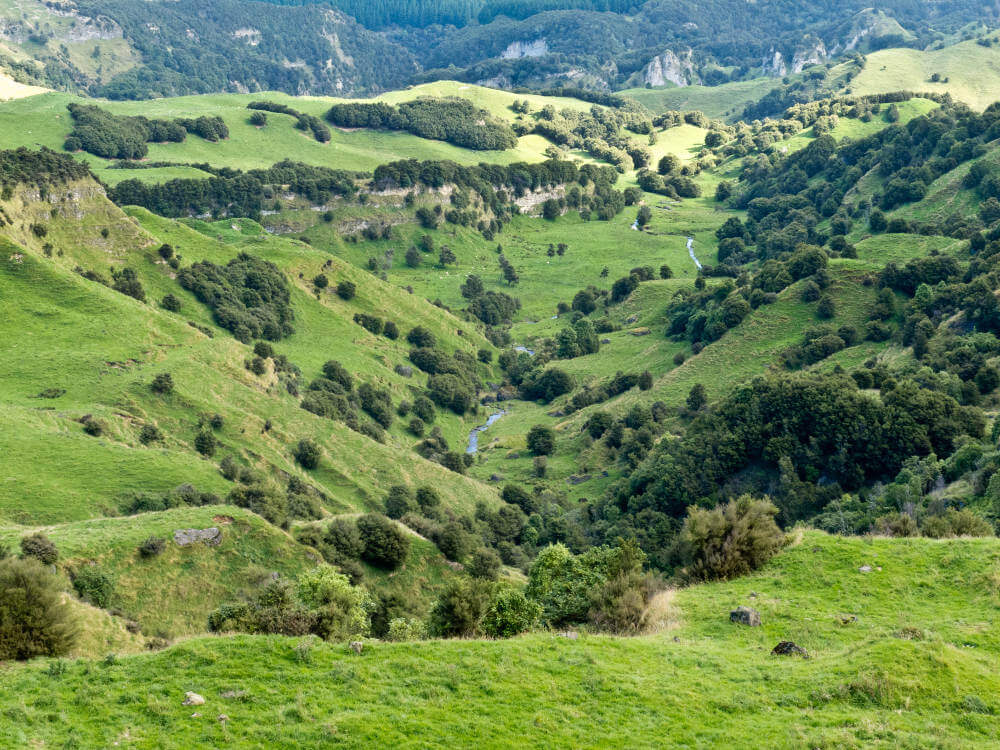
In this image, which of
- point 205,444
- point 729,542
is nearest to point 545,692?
point 729,542

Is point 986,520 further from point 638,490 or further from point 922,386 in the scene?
point 638,490

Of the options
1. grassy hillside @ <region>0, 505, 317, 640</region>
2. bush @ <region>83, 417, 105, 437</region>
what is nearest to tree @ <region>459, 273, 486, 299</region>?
bush @ <region>83, 417, 105, 437</region>

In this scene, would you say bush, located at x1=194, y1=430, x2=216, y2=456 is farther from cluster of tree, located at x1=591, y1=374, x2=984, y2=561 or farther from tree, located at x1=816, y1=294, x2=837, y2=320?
tree, located at x1=816, y1=294, x2=837, y2=320

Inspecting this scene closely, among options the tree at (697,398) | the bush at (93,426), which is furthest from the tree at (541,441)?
the bush at (93,426)

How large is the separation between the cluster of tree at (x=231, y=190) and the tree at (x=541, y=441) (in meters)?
86.6

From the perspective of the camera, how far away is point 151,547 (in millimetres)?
42000

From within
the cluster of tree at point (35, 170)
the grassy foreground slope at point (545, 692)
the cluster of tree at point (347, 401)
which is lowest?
the grassy foreground slope at point (545, 692)

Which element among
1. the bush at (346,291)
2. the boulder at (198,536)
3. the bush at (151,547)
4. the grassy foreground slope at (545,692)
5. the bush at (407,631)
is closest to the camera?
the grassy foreground slope at (545,692)

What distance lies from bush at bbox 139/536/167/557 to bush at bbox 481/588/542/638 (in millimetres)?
18756

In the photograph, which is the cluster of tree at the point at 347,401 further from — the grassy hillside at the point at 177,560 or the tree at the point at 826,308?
the tree at the point at 826,308

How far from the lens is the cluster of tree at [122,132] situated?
584 feet

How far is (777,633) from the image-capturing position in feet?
97.9

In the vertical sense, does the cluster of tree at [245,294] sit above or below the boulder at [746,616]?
above

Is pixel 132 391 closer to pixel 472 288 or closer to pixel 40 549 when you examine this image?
pixel 40 549
